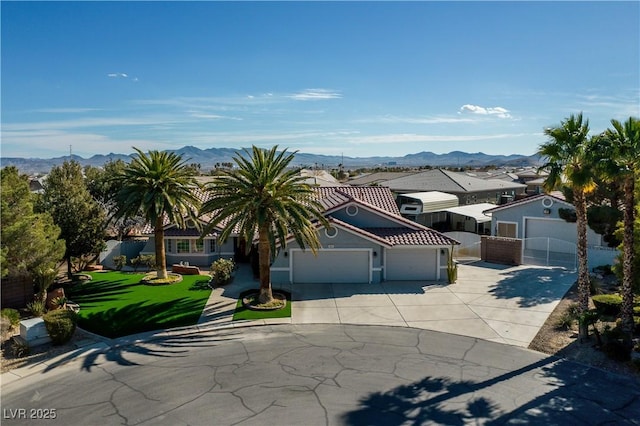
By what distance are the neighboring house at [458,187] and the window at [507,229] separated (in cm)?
1381

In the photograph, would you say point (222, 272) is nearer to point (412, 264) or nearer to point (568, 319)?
point (412, 264)

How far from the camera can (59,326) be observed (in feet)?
54.2

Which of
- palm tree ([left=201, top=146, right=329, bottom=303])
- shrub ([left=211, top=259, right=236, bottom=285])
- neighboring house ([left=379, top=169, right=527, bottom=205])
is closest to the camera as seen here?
palm tree ([left=201, top=146, right=329, bottom=303])

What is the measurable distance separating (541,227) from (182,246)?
25930mm

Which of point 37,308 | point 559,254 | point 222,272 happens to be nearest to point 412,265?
point 222,272

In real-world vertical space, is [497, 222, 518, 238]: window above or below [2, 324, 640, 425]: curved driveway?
above

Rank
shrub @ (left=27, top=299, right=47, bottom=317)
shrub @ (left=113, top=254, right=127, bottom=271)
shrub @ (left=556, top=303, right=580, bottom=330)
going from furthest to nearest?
shrub @ (left=113, top=254, right=127, bottom=271), shrub @ (left=27, top=299, right=47, bottom=317), shrub @ (left=556, top=303, right=580, bottom=330)

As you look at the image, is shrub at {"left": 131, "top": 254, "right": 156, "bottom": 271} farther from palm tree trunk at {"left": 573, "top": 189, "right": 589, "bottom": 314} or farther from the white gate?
the white gate

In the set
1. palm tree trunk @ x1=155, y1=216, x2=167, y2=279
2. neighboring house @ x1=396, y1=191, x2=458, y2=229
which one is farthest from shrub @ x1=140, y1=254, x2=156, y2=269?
neighboring house @ x1=396, y1=191, x2=458, y2=229

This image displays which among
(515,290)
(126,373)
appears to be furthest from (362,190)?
(126,373)

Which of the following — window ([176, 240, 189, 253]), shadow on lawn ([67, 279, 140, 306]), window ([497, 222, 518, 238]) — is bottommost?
shadow on lawn ([67, 279, 140, 306])

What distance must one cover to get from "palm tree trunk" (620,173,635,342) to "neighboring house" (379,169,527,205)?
32778mm

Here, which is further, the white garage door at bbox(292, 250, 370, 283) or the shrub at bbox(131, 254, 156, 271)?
the shrub at bbox(131, 254, 156, 271)

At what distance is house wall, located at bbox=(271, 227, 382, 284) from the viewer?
82.8 ft
